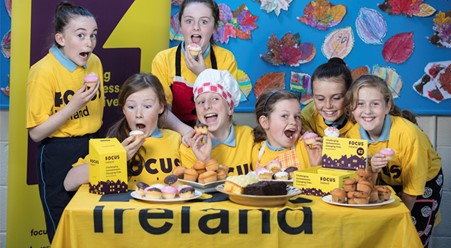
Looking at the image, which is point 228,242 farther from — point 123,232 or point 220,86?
point 220,86

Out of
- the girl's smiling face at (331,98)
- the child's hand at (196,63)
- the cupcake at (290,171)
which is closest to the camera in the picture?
the cupcake at (290,171)

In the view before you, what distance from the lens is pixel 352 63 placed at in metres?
5.00

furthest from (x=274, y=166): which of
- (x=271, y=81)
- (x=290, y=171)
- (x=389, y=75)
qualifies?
(x=389, y=75)

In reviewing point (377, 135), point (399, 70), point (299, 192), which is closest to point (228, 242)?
point (299, 192)

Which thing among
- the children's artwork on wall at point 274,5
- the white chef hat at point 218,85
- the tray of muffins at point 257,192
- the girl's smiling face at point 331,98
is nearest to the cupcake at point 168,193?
the tray of muffins at point 257,192

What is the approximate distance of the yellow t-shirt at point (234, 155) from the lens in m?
3.73

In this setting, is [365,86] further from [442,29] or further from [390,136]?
[442,29]

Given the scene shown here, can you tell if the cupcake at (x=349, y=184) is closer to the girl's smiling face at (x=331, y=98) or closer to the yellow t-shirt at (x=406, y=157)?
the yellow t-shirt at (x=406, y=157)

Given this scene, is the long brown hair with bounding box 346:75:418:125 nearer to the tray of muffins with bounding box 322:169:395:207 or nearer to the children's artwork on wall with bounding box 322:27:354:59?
the tray of muffins with bounding box 322:169:395:207

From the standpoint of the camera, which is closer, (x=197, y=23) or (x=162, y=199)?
(x=162, y=199)

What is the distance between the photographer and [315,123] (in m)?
4.16

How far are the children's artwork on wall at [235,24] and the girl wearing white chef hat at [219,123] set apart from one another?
1143mm

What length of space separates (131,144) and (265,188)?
75cm

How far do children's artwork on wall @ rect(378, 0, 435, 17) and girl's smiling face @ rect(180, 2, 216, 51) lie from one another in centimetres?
141
